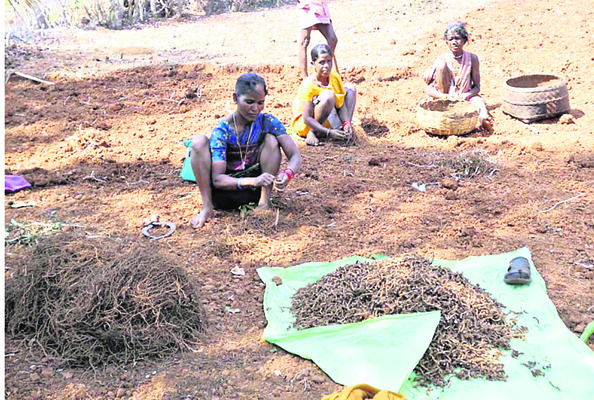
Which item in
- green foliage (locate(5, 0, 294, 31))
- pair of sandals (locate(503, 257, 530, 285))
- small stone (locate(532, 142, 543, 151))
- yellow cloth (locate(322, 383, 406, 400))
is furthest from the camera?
green foliage (locate(5, 0, 294, 31))

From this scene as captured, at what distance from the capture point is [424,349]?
2.62m

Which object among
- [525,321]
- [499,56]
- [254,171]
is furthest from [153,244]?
[499,56]

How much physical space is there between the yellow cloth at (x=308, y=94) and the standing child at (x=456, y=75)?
0.98 meters

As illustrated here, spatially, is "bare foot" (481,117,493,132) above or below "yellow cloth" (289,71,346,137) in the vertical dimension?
below

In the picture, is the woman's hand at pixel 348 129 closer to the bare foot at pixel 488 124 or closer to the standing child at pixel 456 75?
the standing child at pixel 456 75

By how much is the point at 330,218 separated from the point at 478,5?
7.02 metres

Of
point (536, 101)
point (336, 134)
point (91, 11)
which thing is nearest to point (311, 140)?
point (336, 134)

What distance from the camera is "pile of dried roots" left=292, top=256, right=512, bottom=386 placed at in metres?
2.64

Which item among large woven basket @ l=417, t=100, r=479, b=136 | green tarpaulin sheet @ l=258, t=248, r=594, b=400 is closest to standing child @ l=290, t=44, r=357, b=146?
large woven basket @ l=417, t=100, r=479, b=136

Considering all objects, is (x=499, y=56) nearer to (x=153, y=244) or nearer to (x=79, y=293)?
(x=153, y=244)

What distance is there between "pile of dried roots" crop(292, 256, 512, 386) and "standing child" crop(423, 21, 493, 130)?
319 centimetres

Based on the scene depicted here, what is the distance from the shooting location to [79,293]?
2.82m

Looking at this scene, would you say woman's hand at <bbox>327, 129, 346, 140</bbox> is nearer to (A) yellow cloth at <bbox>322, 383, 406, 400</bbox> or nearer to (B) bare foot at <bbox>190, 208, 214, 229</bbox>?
(B) bare foot at <bbox>190, 208, 214, 229</bbox>

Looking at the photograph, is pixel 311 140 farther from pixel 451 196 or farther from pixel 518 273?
pixel 518 273
